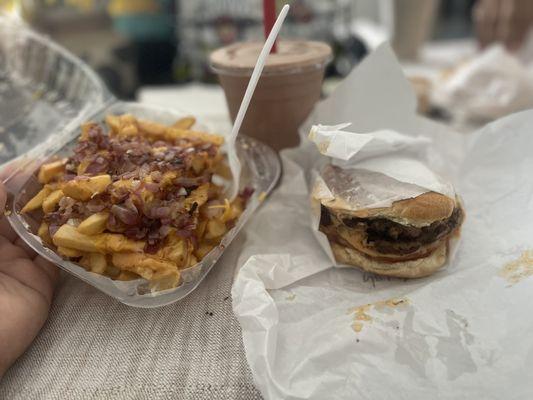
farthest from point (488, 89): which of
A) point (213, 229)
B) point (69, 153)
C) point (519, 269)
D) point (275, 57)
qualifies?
point (69, 153)

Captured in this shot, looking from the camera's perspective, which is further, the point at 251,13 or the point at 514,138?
the point at 251,13

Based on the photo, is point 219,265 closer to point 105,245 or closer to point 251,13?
point 105,245

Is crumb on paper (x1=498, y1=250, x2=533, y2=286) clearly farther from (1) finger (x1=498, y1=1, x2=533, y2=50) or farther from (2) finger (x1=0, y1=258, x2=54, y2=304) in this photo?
(1) finger (x1=498, y1=1, x2=533, y2=50)

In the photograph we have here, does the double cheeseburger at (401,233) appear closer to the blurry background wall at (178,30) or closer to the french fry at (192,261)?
the french fry at (192,261)

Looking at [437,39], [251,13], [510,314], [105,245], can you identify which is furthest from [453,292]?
[437,39]

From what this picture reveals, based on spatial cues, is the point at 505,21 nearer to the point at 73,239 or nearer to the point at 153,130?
the point at 153,130

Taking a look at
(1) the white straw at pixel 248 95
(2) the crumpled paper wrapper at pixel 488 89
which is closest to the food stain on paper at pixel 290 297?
(1) the white straw at pixel 248 95

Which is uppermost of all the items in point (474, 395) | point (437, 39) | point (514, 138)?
point (514, 138)

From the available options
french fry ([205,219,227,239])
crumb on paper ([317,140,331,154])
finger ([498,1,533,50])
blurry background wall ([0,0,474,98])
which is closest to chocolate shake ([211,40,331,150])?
crumb on paper ([317,140,331,154])
